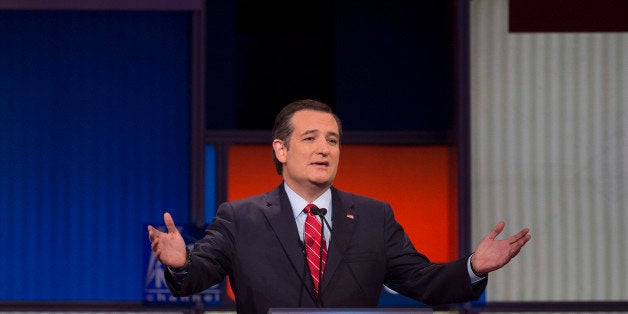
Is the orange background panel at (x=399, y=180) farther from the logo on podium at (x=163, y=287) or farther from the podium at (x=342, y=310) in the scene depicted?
the podium at (x=342, y=310)

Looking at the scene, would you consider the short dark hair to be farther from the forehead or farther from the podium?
the podium

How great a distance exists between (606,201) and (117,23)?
8.68ft

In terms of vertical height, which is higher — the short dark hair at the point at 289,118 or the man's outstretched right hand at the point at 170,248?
the short dark hair at the point at 289,118

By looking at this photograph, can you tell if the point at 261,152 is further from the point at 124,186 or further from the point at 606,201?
the point at 606,201

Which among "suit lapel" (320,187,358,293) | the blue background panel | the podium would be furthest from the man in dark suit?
the blue background panel

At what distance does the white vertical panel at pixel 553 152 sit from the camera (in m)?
4.76

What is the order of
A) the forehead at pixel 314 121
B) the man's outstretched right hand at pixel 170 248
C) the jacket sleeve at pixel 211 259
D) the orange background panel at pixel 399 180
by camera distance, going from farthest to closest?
the orange background panel at pixel 399 180
the forehead at pixel 314 121
the jacket sleeve at pixel 211 259
the man's outstretched right hand at pixel 170 248

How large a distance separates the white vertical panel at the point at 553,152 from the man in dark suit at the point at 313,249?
2373mm

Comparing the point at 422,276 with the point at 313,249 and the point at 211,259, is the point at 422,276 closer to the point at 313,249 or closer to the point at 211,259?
the point at 313,249

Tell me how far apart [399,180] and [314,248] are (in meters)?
2.63

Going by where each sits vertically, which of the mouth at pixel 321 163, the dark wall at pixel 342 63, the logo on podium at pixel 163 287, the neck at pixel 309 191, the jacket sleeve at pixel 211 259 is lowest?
the logo on podium at pixel 163 287

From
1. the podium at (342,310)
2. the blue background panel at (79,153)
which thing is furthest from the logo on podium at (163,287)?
the podium at (342,310)

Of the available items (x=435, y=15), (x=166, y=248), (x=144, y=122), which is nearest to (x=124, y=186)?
(x=144, y=122)

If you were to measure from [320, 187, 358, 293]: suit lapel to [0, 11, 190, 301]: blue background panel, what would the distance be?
7.89 feet
